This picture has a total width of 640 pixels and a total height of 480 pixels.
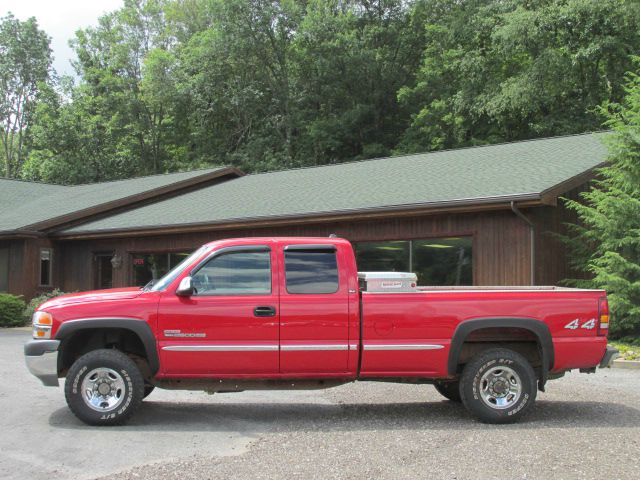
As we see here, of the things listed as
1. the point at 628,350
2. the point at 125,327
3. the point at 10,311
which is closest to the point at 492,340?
the point at 125,327

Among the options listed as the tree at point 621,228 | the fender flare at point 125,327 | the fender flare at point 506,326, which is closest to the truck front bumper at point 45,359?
the fender flare at point 125,327

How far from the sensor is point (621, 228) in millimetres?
15117

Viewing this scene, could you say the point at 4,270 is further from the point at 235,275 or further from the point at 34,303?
the point at 235,275

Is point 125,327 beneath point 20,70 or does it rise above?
beneath

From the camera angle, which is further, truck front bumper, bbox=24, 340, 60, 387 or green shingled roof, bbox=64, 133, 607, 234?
green shingled roof, bbox=64, 133, 607, 234

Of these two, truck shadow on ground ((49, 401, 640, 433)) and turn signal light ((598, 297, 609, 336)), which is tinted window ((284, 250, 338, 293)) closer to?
truck shadow on ground ((49, 401, 640, 433))

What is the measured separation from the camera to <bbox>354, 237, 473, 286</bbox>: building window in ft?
56.1

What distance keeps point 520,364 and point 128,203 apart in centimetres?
2129

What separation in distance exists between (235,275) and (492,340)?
9.53ft

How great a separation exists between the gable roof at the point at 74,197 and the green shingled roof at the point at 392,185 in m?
0.67

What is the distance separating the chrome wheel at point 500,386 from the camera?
25.7 feet

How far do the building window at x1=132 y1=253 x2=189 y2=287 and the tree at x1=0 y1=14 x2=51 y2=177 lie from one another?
42.3 m

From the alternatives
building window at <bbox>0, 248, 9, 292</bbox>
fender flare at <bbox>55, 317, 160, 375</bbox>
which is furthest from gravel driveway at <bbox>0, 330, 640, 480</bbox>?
building window at <bbox>0, 248, 9, 292</bbox>

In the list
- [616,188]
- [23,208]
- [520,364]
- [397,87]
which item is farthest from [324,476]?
[397,87]
